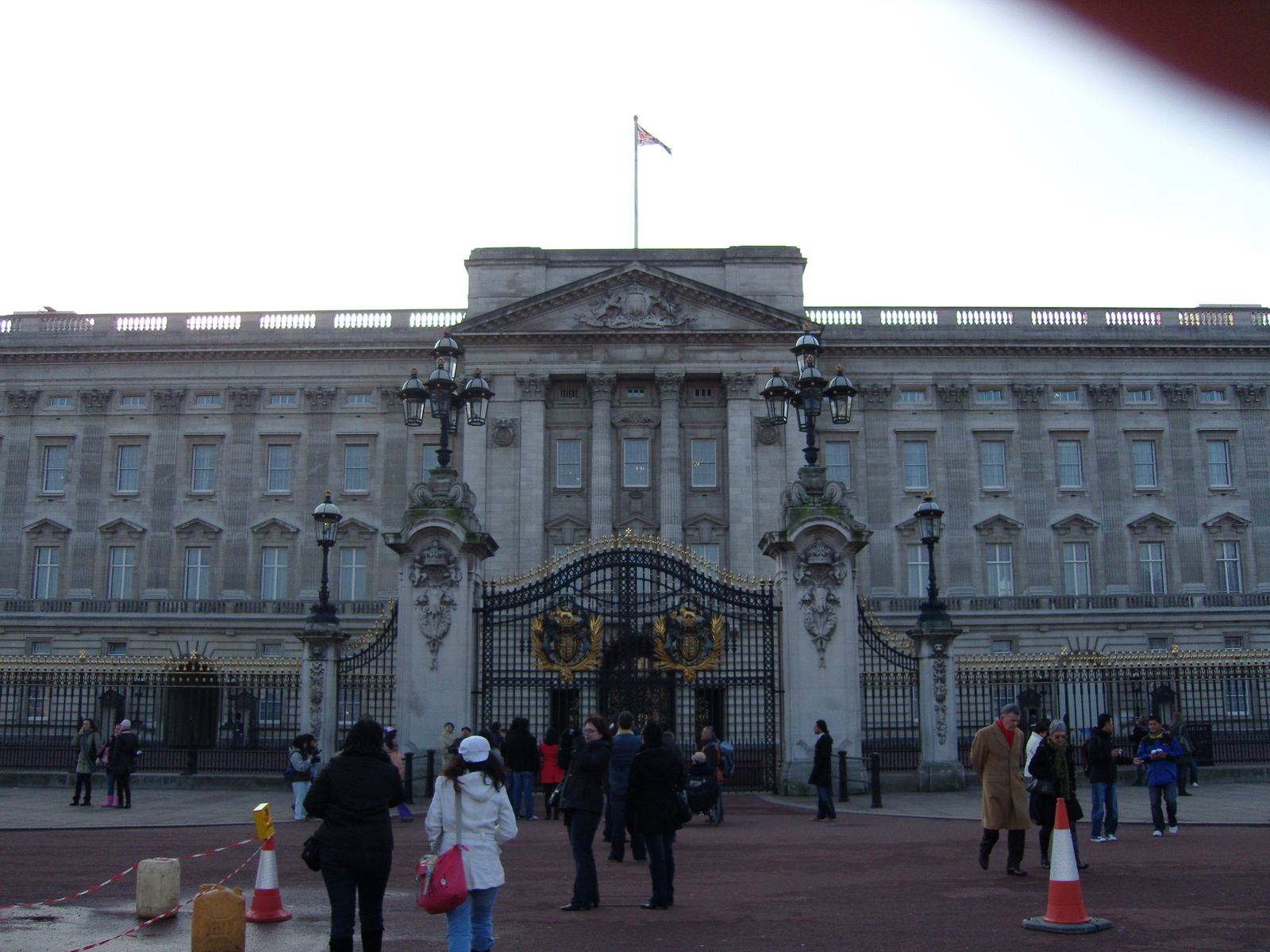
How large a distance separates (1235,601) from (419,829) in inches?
1738

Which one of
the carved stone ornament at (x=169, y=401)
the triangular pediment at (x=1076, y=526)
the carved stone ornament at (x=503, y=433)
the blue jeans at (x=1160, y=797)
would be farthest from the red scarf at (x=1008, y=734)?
the carved stone ornament at (x=169, y=401)

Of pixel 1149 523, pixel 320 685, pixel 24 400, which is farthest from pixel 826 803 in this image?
pixel 24 400

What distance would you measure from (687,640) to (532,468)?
28399 mm

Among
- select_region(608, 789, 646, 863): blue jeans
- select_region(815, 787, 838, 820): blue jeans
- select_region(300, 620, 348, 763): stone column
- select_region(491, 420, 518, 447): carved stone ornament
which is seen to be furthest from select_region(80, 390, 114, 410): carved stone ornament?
select_region(608, 789, 646, 863): blue jeans

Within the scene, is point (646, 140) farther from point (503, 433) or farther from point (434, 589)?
point (434, 589)

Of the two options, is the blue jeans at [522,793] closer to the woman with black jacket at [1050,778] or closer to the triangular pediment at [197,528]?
the woman with black jacket at [1050,778]

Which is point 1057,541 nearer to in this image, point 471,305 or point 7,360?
point 471,305

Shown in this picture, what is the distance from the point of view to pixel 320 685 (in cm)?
2227

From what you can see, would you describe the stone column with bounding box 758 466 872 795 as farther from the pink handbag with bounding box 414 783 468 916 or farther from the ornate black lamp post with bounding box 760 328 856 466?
the pink handbag with bounding box 414 783 468 916

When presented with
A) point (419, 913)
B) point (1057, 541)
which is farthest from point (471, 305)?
point (419, 913)

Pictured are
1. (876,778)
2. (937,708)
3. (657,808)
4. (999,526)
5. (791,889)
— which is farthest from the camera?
(999,526)

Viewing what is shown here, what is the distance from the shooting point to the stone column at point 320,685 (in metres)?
22.0

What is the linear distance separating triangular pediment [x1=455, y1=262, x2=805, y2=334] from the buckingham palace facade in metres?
0.12

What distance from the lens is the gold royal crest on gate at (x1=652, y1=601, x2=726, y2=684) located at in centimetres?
2170
